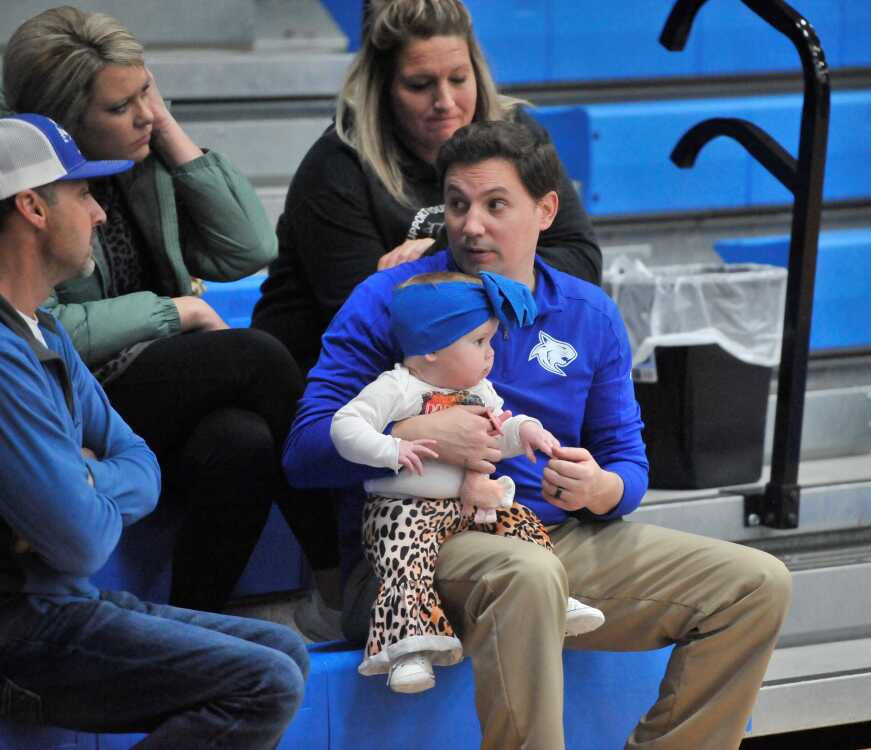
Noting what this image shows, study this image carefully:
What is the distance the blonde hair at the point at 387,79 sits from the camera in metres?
2.38

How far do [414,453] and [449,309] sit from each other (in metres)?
0.21

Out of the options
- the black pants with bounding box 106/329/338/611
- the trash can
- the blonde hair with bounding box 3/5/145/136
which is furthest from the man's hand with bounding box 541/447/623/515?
the trash can

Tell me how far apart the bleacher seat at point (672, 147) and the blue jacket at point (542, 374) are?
1481mm

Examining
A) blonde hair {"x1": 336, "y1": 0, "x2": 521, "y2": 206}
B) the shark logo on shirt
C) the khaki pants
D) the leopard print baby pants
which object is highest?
blonde hair {"x1": 336, "y1": 0, "x2": 521, "y2": 206}

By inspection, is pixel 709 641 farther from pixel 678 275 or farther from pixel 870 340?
pixel 870 340

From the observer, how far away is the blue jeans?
1.73 meters

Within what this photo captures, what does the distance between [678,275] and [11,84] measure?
5.51 ft

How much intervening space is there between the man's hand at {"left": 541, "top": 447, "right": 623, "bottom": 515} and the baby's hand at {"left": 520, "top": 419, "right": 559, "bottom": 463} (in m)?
0.02

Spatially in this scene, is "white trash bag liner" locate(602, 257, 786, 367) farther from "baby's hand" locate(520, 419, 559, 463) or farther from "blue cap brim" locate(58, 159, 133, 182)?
"blue cap brim" locate(58, 159, 133, 182)

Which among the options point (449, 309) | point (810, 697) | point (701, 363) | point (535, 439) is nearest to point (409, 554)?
point (535, 439)

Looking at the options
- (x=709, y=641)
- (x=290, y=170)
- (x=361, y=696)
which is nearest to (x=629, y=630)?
(x=709, y=641)

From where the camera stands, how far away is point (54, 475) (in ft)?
5.38

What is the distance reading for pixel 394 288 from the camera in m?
2.13

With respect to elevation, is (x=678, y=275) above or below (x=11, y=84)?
below
